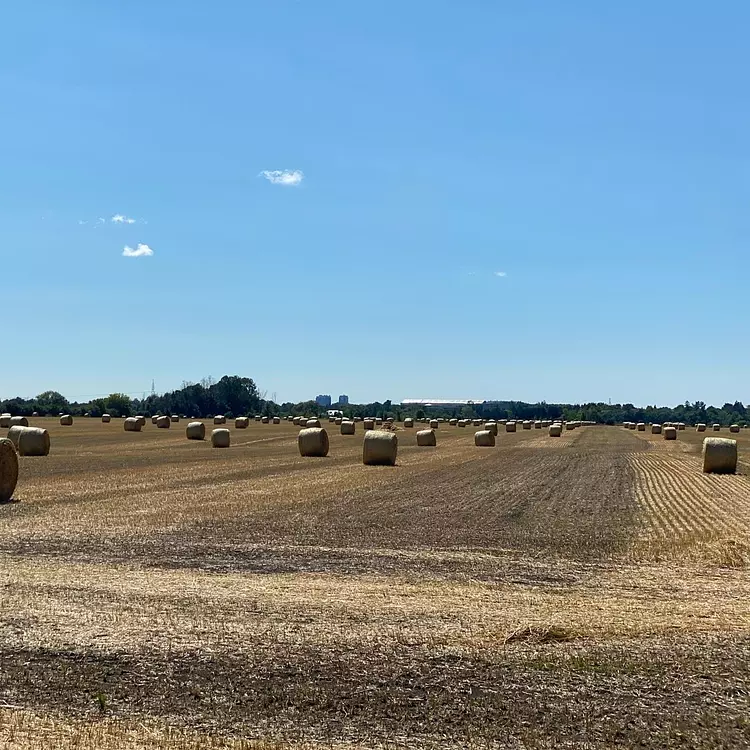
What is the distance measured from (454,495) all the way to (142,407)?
166 m

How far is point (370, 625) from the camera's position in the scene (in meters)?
9.96

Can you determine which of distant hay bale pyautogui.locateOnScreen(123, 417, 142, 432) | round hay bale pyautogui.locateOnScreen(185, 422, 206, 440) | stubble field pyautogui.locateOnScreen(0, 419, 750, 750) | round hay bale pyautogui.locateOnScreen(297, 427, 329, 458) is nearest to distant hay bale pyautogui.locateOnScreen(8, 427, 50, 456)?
round hay bale pyautogui.locateOnScreen(297, 427, 329, 458)

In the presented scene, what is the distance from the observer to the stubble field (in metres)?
7.30

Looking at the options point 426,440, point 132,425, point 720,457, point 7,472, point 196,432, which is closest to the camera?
point 7,472

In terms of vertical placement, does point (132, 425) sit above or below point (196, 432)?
below

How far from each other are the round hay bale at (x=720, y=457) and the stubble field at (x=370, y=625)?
1258cm

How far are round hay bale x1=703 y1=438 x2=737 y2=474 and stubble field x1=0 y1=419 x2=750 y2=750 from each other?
12.6m

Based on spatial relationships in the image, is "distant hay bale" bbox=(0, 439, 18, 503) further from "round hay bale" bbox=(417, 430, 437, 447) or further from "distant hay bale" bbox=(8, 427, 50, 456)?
"round hay bale" bbox=(417, 430, 437, 447)

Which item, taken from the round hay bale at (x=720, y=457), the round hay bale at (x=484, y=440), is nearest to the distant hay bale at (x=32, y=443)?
the round hay bale at (x=484, y=440)

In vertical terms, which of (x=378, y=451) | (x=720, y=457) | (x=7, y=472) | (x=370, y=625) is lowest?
(x=370, y=625)

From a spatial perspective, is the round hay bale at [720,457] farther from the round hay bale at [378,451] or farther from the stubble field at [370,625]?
the stubble field at [370,625]

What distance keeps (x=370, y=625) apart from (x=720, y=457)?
26.0 m

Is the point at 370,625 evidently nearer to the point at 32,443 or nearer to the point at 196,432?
the point at 32,443

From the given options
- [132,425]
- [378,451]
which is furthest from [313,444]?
[132,425]
